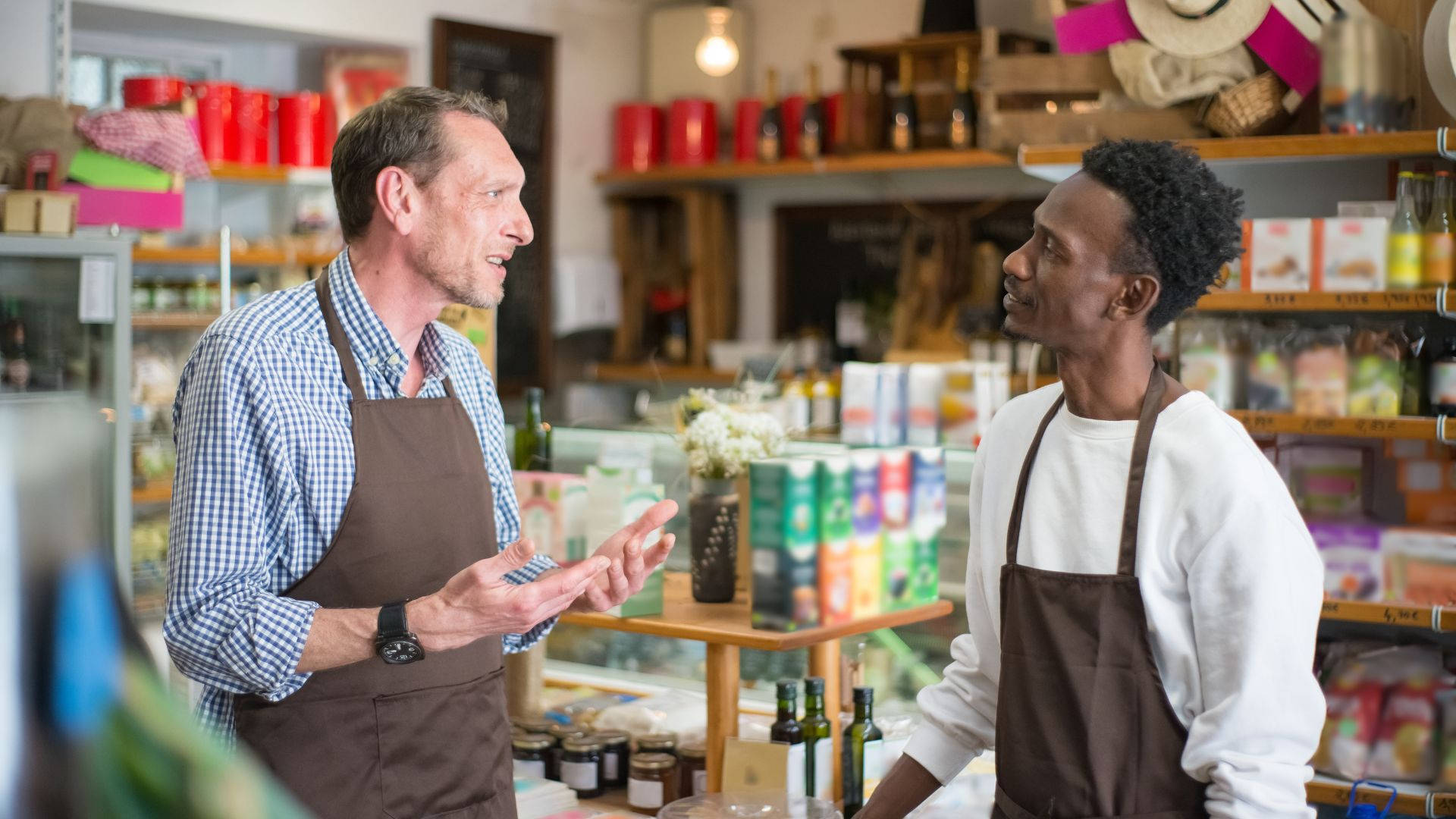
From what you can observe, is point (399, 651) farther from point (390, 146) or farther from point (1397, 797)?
point (1397, 797)

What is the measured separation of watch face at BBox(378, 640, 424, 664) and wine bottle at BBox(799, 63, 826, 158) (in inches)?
229

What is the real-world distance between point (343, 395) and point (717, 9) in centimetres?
603

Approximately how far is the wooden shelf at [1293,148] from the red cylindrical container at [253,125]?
3.96 metres

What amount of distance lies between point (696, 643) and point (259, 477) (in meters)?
2.04

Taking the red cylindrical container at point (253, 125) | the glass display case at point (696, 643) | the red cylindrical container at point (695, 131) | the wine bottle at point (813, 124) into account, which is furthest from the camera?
the red cylindrical container at point (695, 131)

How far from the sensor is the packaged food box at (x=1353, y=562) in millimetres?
3152

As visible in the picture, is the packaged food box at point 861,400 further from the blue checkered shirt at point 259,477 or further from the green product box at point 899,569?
the blue checkered shirt at point 259,477

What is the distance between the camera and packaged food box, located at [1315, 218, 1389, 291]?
10.1ft

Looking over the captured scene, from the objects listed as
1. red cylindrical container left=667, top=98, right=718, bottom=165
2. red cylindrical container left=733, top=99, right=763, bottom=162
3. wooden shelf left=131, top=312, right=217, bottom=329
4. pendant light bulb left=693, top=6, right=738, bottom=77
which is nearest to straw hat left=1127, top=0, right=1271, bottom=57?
wooden shelf left=131, top=312, right=217, bottom=329

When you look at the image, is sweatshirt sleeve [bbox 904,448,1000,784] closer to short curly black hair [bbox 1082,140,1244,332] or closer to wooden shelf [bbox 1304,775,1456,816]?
short curly black hair [bbox 1082,140,1244,332]

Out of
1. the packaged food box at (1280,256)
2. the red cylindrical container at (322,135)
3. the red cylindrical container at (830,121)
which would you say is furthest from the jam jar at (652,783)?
the red cylindrical container at (830,121)

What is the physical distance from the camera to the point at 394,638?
1.68 meters

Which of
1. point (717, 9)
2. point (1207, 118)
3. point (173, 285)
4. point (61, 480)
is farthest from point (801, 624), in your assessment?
point (717, 9)

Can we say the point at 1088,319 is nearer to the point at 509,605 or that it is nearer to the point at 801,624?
the point at 509,605
